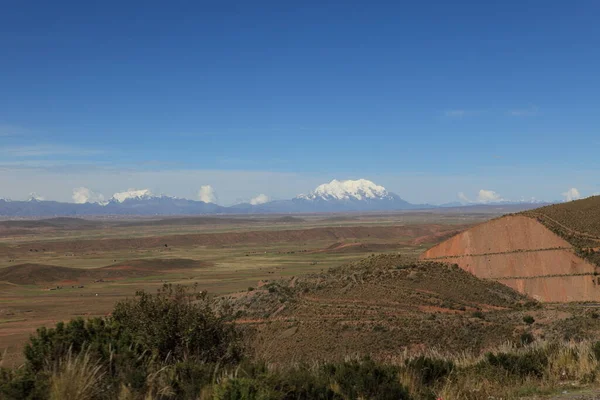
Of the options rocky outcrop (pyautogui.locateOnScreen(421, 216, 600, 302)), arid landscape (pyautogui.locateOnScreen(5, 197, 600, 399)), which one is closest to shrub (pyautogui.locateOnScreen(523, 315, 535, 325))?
arid landscape (pyautogui.locateOnScreen(5, 197, 600, 399))

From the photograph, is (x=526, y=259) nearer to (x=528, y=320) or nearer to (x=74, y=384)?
(x=528, y=320)

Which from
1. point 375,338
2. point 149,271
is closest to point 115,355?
point 375,338

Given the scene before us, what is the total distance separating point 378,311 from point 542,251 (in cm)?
1530

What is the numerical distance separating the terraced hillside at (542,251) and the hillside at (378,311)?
73.5 inches

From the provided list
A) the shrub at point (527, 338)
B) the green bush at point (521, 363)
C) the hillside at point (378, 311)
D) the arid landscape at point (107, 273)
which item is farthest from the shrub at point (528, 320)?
the arid landscape at point (107, 273)

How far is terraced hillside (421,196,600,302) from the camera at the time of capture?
34.7m

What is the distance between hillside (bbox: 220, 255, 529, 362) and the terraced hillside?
6.13ft

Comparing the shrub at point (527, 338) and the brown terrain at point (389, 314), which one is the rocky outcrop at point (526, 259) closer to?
the brown terrain at point (389, 314)

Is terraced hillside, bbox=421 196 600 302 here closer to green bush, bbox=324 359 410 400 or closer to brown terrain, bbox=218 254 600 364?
brown terrain, bbox=218 254 600 364

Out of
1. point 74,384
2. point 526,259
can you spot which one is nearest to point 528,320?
point 526,259

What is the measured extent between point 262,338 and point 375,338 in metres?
6.48

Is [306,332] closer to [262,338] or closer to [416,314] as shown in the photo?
[262,338]

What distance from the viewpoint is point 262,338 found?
28.1 m

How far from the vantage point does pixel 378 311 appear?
98.8 feet
